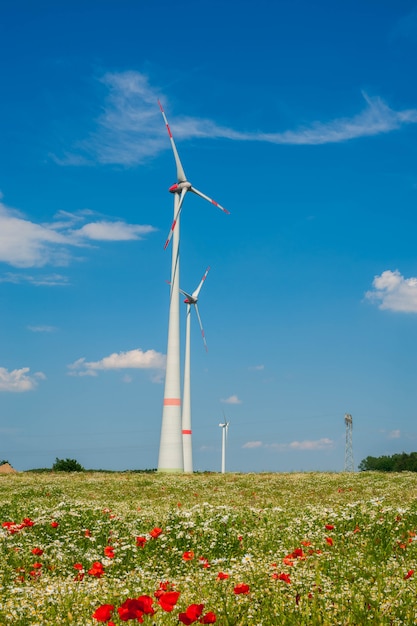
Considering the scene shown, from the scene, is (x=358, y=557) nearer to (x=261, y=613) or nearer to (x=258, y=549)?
(x=258, y=549)

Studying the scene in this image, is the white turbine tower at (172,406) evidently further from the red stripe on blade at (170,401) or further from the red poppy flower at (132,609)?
the red poppy flower at (132,609)

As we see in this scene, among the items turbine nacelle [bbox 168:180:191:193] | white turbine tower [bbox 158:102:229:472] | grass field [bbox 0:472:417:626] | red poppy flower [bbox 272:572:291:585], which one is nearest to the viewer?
grass field [bbox 0:472:417:626]

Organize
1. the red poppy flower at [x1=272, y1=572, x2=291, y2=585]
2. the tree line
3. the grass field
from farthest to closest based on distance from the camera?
the tree line < the red poppy flower at [x1=272, y1=572, x2=291, y2=585] < the grass field

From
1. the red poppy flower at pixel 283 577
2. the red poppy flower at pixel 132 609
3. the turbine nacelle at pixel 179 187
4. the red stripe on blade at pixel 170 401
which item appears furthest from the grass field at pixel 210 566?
the turbine nacelle at pixel 179 187

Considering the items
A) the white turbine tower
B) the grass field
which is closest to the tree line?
the white turbine tower

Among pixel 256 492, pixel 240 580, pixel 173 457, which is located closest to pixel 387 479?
pixel 256 492

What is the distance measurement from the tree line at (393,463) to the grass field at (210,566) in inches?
4302

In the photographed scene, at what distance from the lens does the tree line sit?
128 meters

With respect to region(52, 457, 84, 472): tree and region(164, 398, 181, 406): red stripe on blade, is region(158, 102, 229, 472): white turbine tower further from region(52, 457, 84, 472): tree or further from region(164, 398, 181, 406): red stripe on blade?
region(52, 457, 84, 472): tree

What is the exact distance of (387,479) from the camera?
41.6 metres

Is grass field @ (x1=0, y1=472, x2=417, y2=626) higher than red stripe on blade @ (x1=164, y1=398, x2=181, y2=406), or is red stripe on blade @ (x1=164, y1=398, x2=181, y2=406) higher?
red stripe on blade @ (x1=164, y1=398, x2=181, y2=406)

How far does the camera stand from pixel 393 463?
143 metres

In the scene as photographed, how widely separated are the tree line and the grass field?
4302 inches

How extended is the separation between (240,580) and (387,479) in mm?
34596
